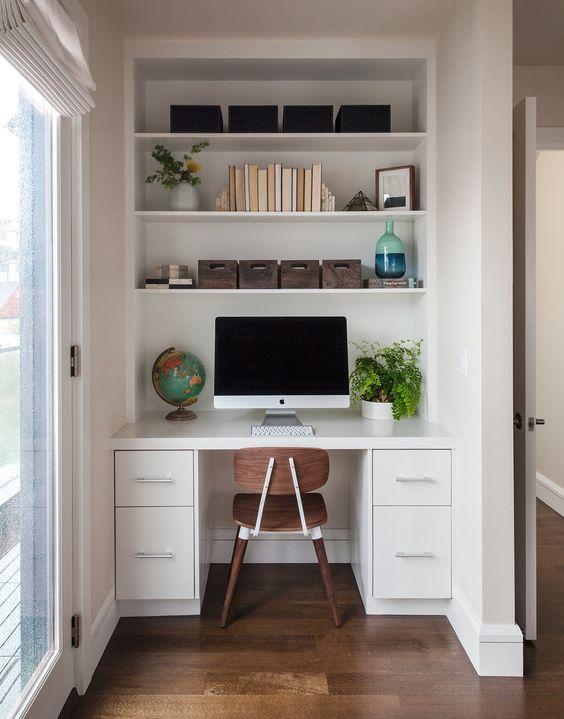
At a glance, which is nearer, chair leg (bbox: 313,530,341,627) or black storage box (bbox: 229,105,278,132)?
chair leg (bbox: 313,530,341,627)

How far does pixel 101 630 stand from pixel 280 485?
89cm

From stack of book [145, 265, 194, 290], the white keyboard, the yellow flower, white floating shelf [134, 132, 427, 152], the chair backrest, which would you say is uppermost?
white floating shelf [134, 132, 427, 152]

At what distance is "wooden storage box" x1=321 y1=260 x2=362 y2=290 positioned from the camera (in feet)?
9.11

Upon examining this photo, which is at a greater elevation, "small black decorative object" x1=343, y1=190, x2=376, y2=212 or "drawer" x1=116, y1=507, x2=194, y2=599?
"small black decorative object" x1=343, y1=190, x2=376, y2=212

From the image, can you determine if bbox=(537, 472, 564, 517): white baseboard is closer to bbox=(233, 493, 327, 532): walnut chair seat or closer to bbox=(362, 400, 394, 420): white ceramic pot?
bbox=(362, 400, 394, 420): white ceramic pot

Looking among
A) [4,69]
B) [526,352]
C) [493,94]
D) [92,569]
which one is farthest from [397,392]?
[4,69]

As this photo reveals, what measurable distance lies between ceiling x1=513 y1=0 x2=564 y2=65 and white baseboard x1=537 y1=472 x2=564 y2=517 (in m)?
2.61

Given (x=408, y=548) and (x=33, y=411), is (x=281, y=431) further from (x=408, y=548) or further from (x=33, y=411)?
(x=33, y=411)

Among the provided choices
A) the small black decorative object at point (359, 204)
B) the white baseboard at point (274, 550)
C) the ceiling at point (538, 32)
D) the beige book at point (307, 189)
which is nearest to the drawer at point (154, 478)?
the white baseboard at point (274, 550)

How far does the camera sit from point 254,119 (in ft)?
8.98

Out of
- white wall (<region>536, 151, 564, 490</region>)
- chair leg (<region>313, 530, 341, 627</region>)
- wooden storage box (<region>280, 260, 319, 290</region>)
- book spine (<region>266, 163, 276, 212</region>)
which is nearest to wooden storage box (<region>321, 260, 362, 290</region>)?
wooden storage box (<region>280, 260, 319, 290</region>)

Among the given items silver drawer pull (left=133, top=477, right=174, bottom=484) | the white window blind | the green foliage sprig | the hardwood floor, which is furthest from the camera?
the green foliage sprig

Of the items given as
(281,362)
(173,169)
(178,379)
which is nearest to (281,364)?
(281,362)

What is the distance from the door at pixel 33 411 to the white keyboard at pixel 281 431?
0.83 metres
